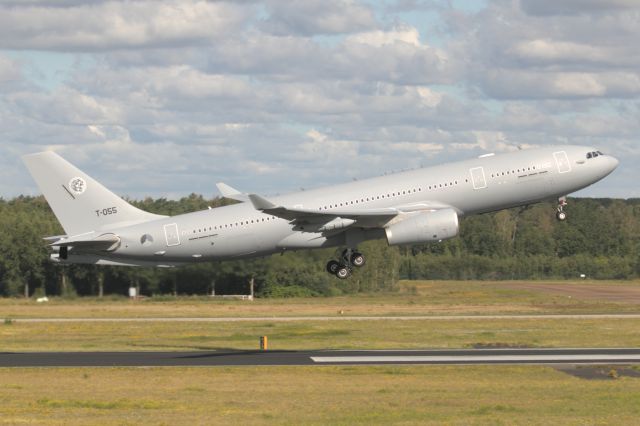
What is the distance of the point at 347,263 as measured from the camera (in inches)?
2261

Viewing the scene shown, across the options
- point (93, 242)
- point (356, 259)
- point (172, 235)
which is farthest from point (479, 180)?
point (93, 242)

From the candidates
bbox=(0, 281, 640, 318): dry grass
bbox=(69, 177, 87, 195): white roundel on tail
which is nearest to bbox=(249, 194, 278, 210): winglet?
bbox=(69, 177, 87, 195): white roundel on tail

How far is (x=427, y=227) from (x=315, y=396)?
64.4 feet

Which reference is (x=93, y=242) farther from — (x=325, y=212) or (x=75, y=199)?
(x=325, y=212)

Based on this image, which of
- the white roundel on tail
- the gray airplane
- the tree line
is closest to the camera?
the gray airplane

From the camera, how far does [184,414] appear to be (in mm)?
32281

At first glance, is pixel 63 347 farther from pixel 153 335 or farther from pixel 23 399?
pixel 23 399

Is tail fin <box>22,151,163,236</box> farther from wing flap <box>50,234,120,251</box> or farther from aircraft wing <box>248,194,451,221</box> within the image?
aircraft wing <box>248,194,451,221</box>

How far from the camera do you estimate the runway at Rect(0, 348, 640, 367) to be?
147 ft

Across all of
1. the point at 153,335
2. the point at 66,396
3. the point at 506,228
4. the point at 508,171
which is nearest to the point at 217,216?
the point at 153,335

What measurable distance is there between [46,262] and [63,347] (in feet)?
141

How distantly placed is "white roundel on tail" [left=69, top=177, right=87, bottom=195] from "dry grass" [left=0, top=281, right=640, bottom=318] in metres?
15.7

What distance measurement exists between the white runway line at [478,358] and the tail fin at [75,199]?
1985 cm

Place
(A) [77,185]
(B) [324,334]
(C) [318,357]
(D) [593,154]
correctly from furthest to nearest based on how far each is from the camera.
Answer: (A) [77,185]
(B) [324,334]
(D) [593,154]
(C) [318,357]
